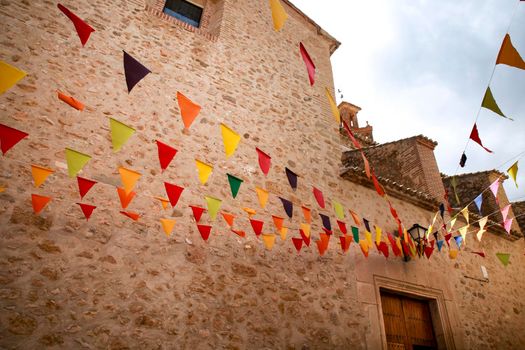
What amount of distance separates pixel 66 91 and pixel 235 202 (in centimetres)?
249

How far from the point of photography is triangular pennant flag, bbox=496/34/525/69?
2.89 meters

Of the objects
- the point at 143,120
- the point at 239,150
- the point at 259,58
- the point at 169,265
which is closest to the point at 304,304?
the point at 169,265

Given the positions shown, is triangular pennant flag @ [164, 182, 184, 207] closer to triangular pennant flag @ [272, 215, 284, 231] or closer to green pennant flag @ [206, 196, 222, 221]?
green pennant flag @ [206, 196, 222, 221]

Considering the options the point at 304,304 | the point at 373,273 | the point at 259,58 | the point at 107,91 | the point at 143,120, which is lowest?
the point at 304,304

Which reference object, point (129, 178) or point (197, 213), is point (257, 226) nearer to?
point (197, 213)

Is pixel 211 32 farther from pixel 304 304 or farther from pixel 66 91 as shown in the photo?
pixel 304 304

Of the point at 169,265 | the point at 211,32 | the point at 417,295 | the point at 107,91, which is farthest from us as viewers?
the point at 211,32

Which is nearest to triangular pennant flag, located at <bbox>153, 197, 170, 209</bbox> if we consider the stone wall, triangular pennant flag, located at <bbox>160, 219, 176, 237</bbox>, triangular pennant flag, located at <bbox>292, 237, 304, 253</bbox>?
the stone wall

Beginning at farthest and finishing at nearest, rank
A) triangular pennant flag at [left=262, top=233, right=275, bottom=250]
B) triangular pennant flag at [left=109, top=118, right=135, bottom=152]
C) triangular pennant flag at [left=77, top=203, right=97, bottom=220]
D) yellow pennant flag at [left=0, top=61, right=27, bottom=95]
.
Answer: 1. triangular pennant flag at [left=262, top=233, right=275, bottom=250]
2. triangular pennant flag at [left=77, top=203, right=97, bottom=220]
3. triangular pennant flag at [left=109, top=118, right=135, bottom=152]
4. yellow pennant flag at [left=0, top=61, right=27, bottom=95]

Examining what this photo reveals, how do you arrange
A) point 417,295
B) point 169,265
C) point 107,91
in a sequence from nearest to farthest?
point 169,265 → point 107,91 → point 417,295

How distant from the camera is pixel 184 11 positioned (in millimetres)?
5965

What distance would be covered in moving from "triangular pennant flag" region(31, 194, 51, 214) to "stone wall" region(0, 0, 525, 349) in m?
0.06

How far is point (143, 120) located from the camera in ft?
13.6

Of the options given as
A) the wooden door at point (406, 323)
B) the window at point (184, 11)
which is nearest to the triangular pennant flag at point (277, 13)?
the window at point (184, 11)
